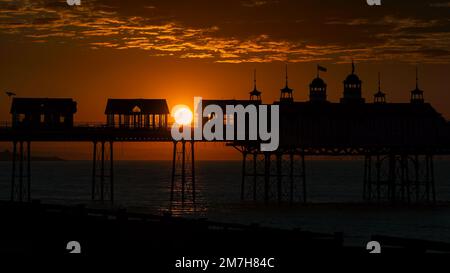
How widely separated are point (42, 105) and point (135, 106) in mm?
8905

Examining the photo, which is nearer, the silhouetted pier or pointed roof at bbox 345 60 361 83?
the silhouetted pier

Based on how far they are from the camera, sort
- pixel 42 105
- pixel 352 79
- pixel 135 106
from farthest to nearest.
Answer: pixel 352 79 < pixel 135 106 < pixel 42 105

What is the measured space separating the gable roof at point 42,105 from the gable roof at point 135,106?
3668 millimetres

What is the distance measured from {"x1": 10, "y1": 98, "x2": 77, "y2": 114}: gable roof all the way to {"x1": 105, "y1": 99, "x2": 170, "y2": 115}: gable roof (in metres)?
3.67

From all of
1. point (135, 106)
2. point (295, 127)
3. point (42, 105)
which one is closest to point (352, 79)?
point (295, 127)

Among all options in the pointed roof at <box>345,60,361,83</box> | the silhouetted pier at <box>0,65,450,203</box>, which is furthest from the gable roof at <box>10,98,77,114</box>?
the pointed roof at <box>345,60,361,83</box>

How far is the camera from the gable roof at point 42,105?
8300cm

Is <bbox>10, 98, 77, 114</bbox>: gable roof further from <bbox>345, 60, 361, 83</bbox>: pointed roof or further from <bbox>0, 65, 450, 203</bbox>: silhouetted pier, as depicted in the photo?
<bbox>345, 60, 361, 83</bbox>: pointed roof

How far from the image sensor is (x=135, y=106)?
85.4 m

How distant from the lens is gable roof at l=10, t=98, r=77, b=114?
83000mm

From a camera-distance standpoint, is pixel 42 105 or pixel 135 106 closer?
pixel 42 105

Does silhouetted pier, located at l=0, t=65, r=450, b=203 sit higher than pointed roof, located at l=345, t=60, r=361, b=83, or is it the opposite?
pointed roof, located at l=345, t=60, r=361, b=83

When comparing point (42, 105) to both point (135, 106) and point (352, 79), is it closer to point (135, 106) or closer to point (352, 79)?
point (135, 106)
